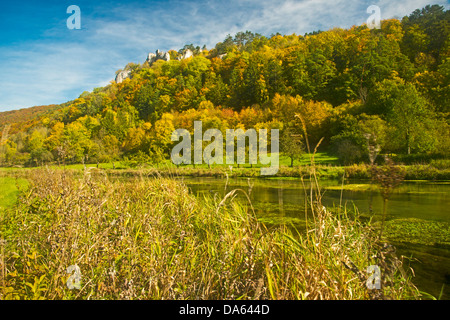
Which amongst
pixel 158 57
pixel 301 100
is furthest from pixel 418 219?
pixel 158 57

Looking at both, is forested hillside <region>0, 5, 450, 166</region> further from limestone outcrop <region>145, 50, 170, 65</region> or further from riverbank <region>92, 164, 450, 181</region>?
limestone outcrop <region>145, 50, 170, 65</region>

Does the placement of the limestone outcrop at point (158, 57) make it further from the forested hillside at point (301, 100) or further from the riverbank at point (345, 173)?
the riverbank at point (345, 173)

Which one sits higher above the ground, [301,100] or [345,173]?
[301,100]

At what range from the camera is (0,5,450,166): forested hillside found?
34562mm

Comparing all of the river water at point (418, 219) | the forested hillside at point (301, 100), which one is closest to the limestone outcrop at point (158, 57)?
the forested hillside at point (301, 100)

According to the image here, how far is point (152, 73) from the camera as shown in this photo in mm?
114000

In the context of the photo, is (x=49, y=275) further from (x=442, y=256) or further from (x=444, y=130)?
(x=444, y=130)

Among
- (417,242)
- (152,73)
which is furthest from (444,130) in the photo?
(152,73)

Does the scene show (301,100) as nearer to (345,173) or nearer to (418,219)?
(345,173)

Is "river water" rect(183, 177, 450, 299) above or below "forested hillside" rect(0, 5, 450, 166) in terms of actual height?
below

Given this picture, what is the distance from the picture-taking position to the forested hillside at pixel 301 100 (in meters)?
34.6

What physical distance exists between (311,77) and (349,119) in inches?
1312

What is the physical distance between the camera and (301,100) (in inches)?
2510

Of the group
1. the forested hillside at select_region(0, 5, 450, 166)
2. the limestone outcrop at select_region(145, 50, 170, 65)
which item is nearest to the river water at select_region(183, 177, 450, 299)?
the forested hillside at select_region(0, 5, 450, 166)
